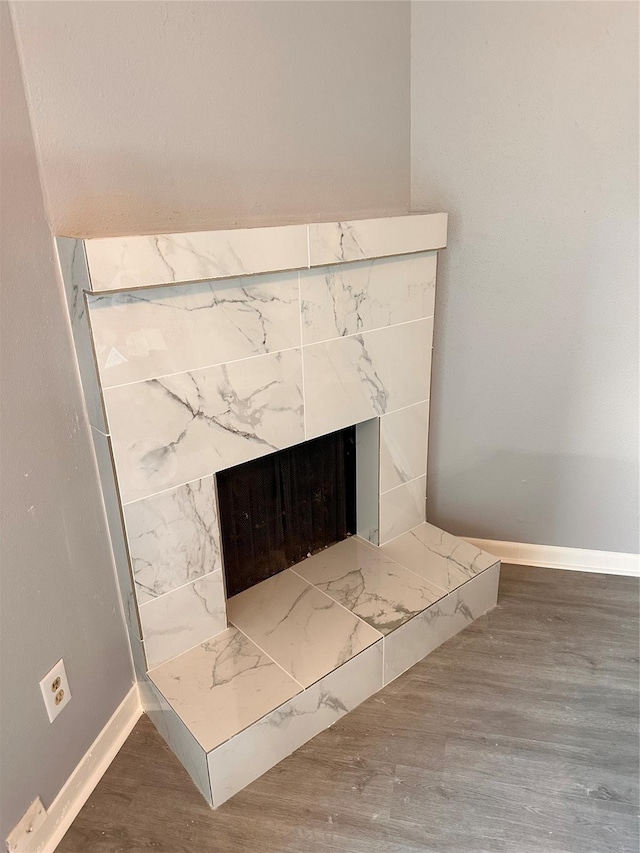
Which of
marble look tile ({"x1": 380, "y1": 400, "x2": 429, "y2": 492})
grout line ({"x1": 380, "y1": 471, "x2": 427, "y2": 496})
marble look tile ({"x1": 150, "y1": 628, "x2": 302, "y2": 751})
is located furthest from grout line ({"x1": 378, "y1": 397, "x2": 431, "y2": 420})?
marble look tile ({"x1": 150, "y1": 628, "x2": 302, "y2": 751})

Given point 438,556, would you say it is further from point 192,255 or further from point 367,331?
point 192,255

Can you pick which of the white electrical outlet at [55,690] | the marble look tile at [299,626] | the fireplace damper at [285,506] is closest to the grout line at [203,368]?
the fireplace damper at [285,506]

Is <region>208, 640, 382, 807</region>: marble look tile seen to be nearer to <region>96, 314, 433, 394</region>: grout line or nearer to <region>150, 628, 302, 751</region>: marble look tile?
<region>150, 628, 302, 751</region>: marble look tile

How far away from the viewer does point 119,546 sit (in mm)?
1591

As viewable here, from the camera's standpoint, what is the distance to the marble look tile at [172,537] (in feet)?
5.13

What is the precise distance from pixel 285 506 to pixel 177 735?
2.44 feet

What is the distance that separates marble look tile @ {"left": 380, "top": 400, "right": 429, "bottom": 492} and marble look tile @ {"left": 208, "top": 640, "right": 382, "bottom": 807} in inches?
23.7

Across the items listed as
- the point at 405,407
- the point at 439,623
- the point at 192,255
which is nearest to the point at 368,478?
the point at 405,407

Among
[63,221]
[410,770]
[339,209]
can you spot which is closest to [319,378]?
[339,209]

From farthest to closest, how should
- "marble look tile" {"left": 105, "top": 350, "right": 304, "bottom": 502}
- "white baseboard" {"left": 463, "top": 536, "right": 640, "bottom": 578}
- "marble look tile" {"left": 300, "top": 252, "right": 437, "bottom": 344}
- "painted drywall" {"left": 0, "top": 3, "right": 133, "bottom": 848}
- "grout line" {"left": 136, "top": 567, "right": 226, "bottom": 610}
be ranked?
"white baseboard" {"left": 463, "top": 536, "right": 640, "bottom": 578}, "marble look tile" {"left": 300, "top": 252, "right": 437, "bottom": 344}, "grout line" {"left": 136, "top": 567, "right": 226, "bottom": 610}, "marble look tile" {"left": 105, "top": 350, "right": 304, "bottom": 502}, "painted drywall" {"left": 0, "top": 3, "right": 133, "bottom": 848}

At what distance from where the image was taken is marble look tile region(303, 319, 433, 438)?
72.3 inches

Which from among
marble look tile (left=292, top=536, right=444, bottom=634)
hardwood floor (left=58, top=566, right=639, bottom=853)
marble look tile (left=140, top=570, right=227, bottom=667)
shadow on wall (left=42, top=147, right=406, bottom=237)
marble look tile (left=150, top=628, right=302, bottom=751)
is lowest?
hardwood floor (left=58, top=566, right=639, bottom=853)

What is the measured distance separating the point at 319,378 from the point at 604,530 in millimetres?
1246

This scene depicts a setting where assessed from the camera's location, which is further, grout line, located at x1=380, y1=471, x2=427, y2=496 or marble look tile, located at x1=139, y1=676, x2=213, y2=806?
grout line, located at x1=380, y1=471, x2=427, y2=496
